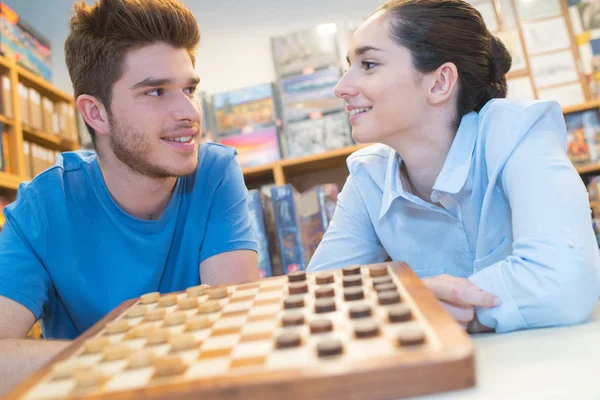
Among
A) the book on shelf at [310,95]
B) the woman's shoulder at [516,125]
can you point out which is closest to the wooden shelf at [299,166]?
the book on shelf at [310,95]

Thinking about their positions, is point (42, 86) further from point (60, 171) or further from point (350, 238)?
point (350, 238)

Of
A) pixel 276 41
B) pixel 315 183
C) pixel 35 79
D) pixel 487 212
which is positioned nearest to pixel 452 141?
pixel 487 212

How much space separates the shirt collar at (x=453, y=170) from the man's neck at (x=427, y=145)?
0.06 metres

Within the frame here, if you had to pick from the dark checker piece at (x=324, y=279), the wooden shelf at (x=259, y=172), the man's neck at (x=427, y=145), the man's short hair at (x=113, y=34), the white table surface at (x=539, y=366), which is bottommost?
the white table surface at (x=539, y=366)

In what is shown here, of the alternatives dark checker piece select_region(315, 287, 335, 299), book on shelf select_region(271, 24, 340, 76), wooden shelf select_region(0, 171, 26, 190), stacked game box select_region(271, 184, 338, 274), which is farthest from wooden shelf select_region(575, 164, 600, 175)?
wooden shelf select_region(0, 171, 26, 190)

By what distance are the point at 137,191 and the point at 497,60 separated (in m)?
1.15

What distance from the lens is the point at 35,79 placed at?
127 inches

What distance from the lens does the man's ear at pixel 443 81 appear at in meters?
1.50

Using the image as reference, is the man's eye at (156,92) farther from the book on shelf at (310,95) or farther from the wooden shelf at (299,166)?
the book on shelf at (310,95)

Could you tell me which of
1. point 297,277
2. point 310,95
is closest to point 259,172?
point 310,95

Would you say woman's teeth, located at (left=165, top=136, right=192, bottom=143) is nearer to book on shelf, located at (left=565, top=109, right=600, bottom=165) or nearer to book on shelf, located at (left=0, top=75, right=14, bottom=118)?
book on shelf, located at (left=0, top=75, right=14, bottom=118)

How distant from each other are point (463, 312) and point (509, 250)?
46 cm

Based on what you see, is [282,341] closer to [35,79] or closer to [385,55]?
[385,55]

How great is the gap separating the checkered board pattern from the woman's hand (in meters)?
0.11
